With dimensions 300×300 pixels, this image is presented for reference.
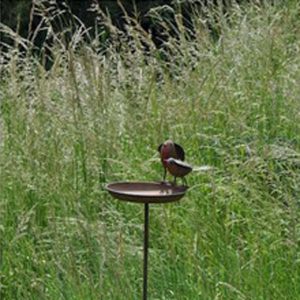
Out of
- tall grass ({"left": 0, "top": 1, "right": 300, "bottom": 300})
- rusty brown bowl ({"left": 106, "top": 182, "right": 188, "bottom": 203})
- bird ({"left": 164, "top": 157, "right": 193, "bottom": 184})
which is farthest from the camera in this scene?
tall grass ({"left": 0, "top": 1, "right": 300, "bottom": 300})

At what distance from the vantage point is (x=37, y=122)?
3.35 m

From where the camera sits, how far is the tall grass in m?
2.58

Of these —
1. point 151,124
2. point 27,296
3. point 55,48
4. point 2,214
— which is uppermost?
point 55,48

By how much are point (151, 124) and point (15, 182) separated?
0.63 meters

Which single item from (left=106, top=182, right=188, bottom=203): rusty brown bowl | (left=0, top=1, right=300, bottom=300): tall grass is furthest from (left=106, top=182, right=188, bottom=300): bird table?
(left=0, top=1, right=300, bottom=300): tall grass

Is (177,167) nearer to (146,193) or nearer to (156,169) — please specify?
(146,193)

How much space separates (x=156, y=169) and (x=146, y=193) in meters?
1.17

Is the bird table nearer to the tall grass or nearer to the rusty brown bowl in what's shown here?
the rusty brown bowl

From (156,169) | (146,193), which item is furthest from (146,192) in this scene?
(156,169)

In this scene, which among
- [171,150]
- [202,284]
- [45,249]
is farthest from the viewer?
[45,249]

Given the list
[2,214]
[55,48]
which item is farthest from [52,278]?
[55,48]

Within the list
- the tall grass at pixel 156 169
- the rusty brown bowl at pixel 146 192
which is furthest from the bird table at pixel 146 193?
the tall grass at pixel 156 169

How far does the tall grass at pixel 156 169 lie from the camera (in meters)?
2.58

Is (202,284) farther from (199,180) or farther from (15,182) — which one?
(15,182)
